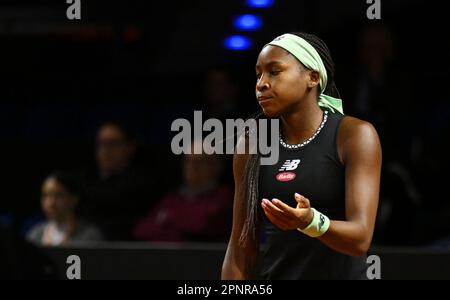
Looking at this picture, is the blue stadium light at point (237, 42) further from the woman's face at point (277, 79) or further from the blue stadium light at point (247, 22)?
the woman's face at point (277, 79)

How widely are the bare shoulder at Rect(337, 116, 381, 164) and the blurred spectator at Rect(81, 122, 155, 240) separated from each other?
2.82 m

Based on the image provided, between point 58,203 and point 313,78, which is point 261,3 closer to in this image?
point 58,203

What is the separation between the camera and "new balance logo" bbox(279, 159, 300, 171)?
6.91 ft

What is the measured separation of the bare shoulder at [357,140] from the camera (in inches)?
80.3

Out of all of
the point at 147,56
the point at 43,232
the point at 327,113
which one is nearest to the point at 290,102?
the point at 327,113

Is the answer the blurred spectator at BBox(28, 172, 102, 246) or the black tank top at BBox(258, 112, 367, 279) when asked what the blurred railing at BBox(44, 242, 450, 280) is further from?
the black tank top at BBox(258, 112, 367, 279)

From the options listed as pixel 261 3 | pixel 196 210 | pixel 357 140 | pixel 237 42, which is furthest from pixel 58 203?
pixel 357 140

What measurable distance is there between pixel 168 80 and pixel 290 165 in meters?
4.13

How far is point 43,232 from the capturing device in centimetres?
483

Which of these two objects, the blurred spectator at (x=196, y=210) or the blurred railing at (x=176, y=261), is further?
the blurred spectator at (x=196, y=210)

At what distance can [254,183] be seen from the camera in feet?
7.08

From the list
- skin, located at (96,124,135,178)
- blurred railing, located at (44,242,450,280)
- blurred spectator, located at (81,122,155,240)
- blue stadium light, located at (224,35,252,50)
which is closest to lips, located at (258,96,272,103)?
blurred railing, located at (44,242,450,280)

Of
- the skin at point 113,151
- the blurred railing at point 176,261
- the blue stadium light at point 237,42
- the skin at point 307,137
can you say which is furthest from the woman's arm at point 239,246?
the blue stadium light at point 237,42

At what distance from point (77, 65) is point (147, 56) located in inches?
30.5
